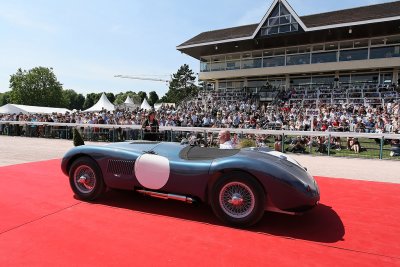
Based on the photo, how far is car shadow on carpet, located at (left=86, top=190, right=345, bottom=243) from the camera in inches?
145

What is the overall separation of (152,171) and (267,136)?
31.2 ft

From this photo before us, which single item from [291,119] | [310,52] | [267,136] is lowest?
[267,136]

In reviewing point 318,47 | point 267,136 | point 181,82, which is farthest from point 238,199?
point 181,82

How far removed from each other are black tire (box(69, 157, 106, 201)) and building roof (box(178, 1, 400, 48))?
24.1 meters

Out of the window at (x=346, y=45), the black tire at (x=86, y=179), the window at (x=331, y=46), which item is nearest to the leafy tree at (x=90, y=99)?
the window at (x=331, y=46)

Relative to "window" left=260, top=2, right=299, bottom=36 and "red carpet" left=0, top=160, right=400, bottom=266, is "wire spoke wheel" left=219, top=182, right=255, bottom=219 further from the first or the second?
"window" left=260, top=2, right=299, bottom=36

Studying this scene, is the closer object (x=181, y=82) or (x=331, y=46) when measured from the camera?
(x=331, y=46)

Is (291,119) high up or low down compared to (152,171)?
up

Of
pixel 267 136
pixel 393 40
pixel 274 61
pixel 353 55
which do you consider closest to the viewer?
pixel 267 136

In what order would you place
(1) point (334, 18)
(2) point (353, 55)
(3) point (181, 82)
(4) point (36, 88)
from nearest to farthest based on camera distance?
(2) point (353, 55) < (1) point (334, 18) < (4) point (36, 88) < (3) point (181, 82)

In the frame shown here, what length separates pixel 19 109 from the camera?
34.0 m

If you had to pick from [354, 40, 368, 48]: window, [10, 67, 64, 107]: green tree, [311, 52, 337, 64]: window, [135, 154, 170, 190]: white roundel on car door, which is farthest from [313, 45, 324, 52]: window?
[10, 67, 64, 107]: green tree

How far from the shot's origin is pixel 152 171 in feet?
13.5

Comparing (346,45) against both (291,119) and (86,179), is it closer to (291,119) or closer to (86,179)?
(291,119)
